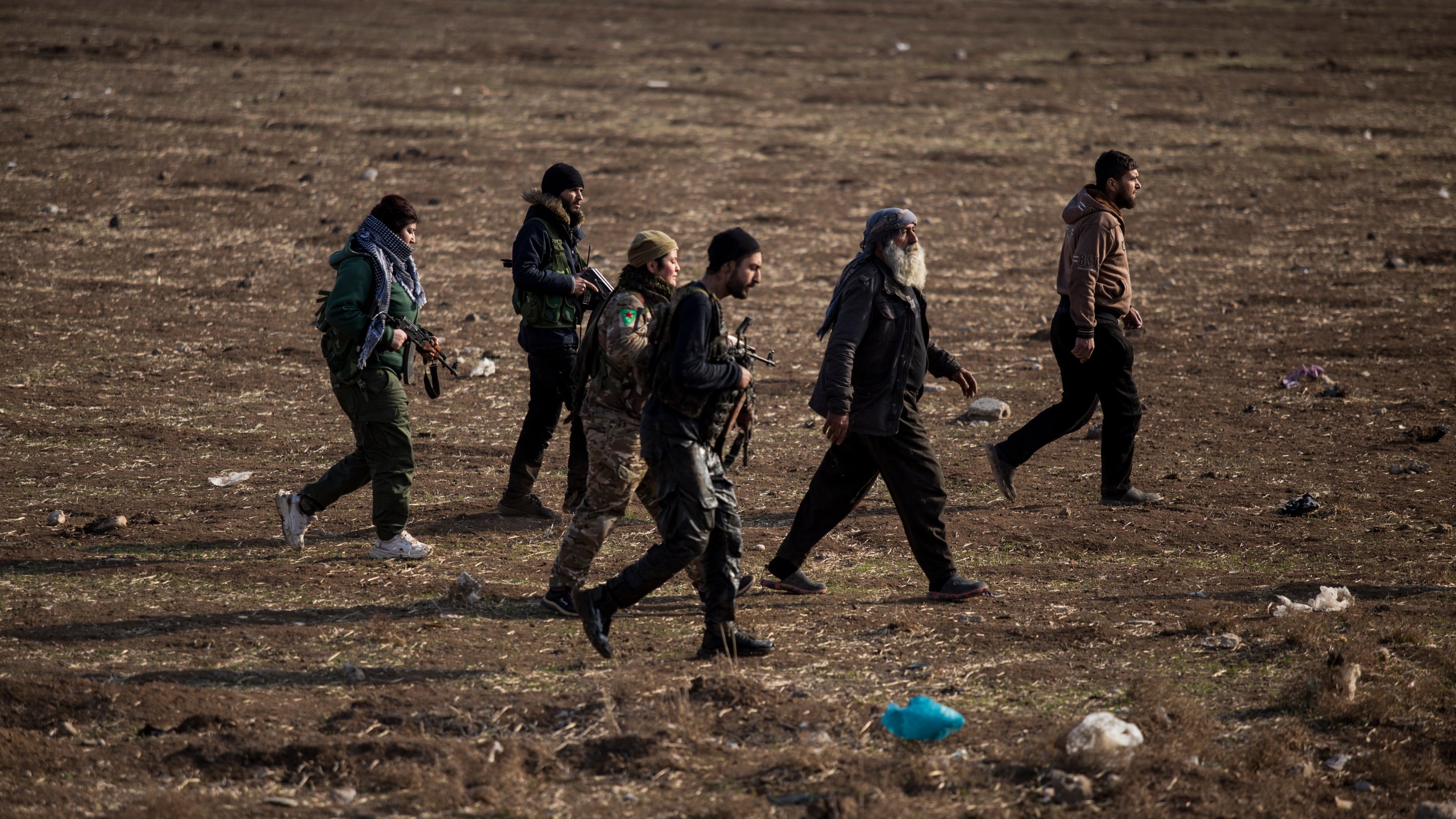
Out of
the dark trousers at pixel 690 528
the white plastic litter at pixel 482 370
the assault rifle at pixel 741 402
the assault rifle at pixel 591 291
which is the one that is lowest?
the white plastic litter at pixel 482 370

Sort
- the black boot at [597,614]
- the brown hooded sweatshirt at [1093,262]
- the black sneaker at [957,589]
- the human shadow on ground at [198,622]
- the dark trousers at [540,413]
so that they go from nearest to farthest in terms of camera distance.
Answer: the black boot at [597,614], the human shadow on ground at [198,622], the black sneaker at [957,589], the dark trousers at [540,413], the brown hooded sweatshirt at [1093,262]

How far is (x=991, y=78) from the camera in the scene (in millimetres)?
24516

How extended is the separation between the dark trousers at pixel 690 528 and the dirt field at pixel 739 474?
0.34 m

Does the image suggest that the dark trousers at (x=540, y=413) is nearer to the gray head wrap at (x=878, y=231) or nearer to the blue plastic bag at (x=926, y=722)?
the gray head wrap at (x=878, y=231)

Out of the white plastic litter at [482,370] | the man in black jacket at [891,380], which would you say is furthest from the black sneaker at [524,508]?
the white plastic litter at [482,370]

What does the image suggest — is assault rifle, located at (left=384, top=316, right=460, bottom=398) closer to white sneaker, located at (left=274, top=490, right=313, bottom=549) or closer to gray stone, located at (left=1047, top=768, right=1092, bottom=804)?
white sneaker, located at (left=274, top=490, right=313, bottom=549)

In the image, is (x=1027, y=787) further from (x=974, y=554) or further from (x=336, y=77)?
(x=336, y=77)

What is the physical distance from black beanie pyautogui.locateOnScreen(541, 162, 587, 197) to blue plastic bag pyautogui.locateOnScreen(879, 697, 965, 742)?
11.9 ft

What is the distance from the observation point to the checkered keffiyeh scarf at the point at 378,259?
620cm

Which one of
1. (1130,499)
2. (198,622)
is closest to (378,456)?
(198,622)

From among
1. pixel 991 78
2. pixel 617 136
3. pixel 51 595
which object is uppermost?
pixel 991 78

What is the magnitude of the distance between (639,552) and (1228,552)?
3.30 meters

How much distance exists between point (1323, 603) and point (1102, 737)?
2.12m

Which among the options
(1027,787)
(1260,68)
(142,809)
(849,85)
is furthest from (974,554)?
(1260,68)
